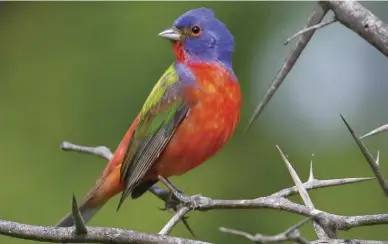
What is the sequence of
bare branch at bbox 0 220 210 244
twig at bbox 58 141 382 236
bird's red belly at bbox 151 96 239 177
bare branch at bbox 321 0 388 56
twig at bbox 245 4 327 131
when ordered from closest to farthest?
twig at bbox 58 141 382 236 → bare branch at bbox 0 220 210 244 → bare branch at bbox 321 0 388 56 → twig at bbox 245 4 327 131 → bird's red belly at bbox 151 96 239 177

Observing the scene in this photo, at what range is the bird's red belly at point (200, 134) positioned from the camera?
460 centimetres

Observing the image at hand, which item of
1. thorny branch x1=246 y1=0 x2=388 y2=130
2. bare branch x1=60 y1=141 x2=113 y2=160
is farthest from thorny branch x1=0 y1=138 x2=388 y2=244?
bare branch x1=60 y1=141 x2=113 y2=160

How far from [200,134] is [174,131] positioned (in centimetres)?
16

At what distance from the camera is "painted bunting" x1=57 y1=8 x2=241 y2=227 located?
4613mm

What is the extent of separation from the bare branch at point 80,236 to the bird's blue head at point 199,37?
8.19 feet

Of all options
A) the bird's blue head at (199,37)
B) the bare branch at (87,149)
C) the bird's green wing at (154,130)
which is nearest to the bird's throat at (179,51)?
the bird's blue head at (199,37)

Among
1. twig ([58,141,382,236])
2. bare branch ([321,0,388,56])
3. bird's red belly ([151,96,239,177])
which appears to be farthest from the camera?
bird's red belly ([151,96,239,177])

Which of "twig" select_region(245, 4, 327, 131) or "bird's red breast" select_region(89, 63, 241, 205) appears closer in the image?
"twig" select_region(245, 4, 327, 131)

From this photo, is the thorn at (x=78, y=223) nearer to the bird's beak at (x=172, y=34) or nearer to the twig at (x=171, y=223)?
the twig at (x=171, y=223)

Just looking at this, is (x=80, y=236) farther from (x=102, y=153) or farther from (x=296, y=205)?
(x=102, y=153)

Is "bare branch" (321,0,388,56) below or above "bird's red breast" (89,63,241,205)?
above

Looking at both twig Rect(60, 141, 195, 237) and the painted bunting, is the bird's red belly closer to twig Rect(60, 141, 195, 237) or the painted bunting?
the painted bunting

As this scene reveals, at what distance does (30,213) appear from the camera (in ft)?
21.7

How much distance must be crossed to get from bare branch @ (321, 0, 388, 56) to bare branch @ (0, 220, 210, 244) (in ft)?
3.00
